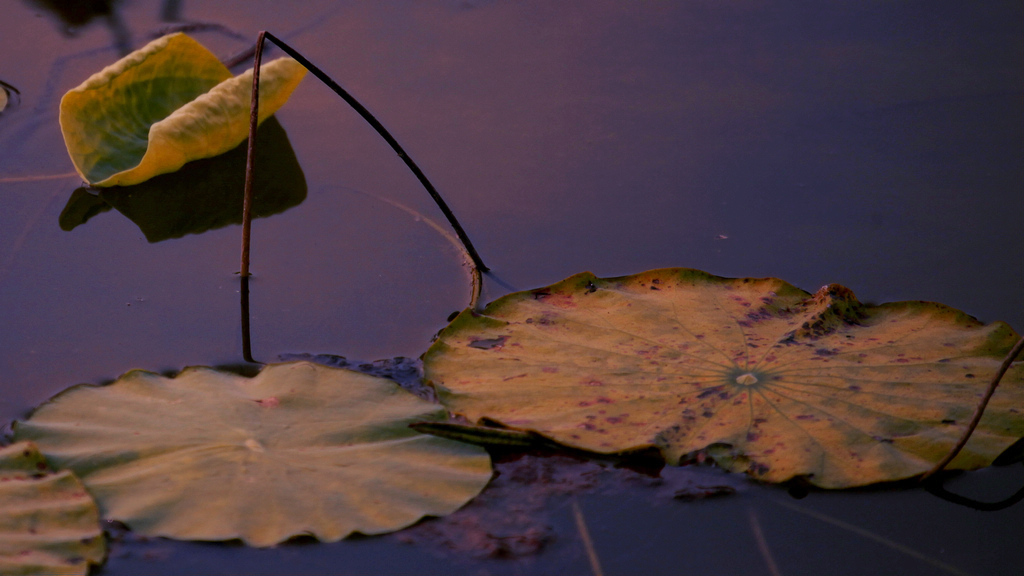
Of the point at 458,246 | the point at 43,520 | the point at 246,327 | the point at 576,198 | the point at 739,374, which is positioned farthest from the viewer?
the point at 576,198

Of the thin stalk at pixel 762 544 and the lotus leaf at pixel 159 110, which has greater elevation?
the lotus leaf at pixel 159 110

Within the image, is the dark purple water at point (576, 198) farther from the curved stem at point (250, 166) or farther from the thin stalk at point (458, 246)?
the curved stem at point (250, 166)

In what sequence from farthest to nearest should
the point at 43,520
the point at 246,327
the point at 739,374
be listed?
the point at 246,327 < the point at 739,374 < the point at 43,520

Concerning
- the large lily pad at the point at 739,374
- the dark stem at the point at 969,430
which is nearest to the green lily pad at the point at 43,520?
the large lily pad at the point at 739,374

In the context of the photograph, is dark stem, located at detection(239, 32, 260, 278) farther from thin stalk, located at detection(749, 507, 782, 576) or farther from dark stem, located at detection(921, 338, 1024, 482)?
dark stem, located at detection(921, 338, 1024, 482)

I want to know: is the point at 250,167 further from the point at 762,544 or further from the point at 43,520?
the point at 762,544

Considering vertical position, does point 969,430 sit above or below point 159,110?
below

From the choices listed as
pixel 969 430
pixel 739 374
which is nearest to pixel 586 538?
pixel 739 374

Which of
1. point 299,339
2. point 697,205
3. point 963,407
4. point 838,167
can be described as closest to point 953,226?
point 838,167
